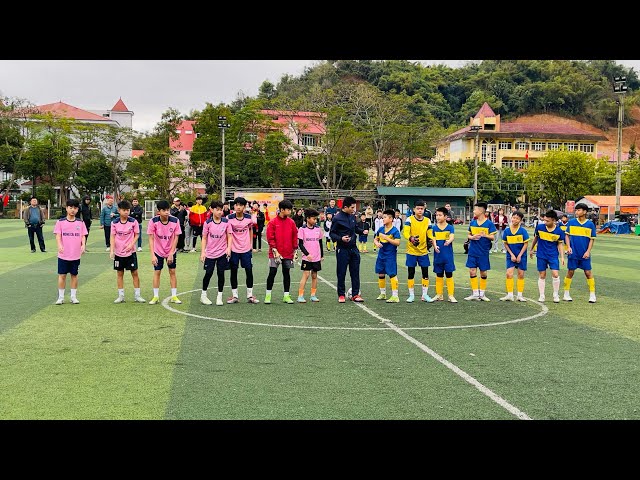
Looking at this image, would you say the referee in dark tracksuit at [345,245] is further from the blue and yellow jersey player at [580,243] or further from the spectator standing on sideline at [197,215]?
the spectator standing on sideline at [197,215]

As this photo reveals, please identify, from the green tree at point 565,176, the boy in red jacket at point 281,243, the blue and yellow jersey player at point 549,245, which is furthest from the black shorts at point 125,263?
the green tree at point 565,176

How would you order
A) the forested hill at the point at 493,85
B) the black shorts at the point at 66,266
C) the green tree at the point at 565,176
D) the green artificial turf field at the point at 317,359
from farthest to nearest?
the forested hill at the point at 493,85 < the green tree at the point at 565,176 < the black shorts at the point at 66,266 < the green artificial turf field at the point at 317,359

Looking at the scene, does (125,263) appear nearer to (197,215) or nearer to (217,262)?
(217,262)

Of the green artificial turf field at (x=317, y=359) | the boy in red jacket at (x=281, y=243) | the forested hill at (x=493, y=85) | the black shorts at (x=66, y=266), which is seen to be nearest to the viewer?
the green artificial turf field at (x=317, y=359)

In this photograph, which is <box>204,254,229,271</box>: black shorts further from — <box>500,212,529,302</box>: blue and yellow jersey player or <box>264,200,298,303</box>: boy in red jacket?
<box>500,212,529,302</box>: blue and yellow jersey player

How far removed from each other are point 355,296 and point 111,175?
66592 mm

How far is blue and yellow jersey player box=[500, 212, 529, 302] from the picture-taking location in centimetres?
1344

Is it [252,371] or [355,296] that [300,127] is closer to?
[355,296]

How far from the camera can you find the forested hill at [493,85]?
383ft

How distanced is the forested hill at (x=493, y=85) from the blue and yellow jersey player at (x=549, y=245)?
100.0 meters

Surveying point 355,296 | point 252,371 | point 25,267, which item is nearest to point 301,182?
point 25,267

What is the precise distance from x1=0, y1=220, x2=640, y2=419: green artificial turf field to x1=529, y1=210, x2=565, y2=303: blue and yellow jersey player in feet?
1.94

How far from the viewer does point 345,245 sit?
13.2m

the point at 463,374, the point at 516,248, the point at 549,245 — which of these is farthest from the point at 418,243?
the point at 463,374
